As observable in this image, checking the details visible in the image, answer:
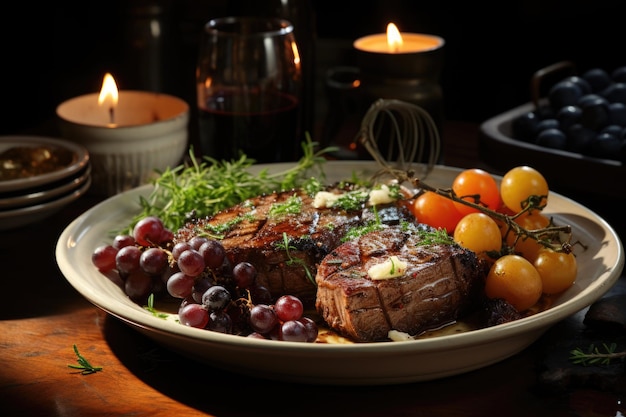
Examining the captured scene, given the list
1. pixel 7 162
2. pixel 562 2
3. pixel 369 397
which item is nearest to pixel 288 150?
pixel 7 162

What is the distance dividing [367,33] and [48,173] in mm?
2308

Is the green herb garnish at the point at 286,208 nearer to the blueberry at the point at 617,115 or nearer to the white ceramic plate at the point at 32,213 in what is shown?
the white ceramic plate at the point at 32,213

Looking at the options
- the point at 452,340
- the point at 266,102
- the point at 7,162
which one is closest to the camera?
the point at 452,340

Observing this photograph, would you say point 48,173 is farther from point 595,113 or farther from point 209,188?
point 595,113

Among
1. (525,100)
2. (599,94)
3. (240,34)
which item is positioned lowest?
(525,100)

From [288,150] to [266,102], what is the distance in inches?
6.6

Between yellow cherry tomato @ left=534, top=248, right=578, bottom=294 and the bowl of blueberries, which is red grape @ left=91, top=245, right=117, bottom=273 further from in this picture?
the bowl of blueberries

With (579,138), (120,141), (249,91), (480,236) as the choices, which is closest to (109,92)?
(120,141)

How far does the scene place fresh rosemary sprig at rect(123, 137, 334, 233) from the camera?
2057 millimetres

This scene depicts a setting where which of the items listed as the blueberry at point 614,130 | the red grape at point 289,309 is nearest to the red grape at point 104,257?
the red grape at point 289,309

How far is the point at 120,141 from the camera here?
2350mm

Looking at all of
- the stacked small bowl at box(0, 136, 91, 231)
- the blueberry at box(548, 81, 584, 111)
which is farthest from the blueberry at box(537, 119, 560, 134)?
the stacked small bowl at box(0, 136, 91, 231)

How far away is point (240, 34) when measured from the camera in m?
2.43

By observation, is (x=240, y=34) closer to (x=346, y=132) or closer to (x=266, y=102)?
(x=266, y=102)
